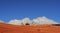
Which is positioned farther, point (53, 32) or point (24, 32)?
point (53, 32)

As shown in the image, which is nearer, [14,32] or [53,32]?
[14,32]

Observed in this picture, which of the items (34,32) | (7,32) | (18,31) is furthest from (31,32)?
(7,32)

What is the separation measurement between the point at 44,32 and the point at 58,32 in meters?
1.27

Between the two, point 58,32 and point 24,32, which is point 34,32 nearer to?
point 24,32

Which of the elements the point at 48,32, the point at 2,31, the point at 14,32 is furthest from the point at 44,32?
the point at 2,31

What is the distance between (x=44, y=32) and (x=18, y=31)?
226 cm

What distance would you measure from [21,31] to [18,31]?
10.2 inches

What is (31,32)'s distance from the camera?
1419 cm

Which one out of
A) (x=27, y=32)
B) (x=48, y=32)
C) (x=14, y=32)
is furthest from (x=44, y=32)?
(x=14, y=32)

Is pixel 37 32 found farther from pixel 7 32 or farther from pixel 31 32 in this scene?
pixel 7 32

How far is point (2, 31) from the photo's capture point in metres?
14.0

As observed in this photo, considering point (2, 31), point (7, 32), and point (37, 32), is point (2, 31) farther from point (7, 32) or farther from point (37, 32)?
point (37, 32)

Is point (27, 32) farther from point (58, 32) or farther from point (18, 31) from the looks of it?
point (58, 32)

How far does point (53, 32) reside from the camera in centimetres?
1487
